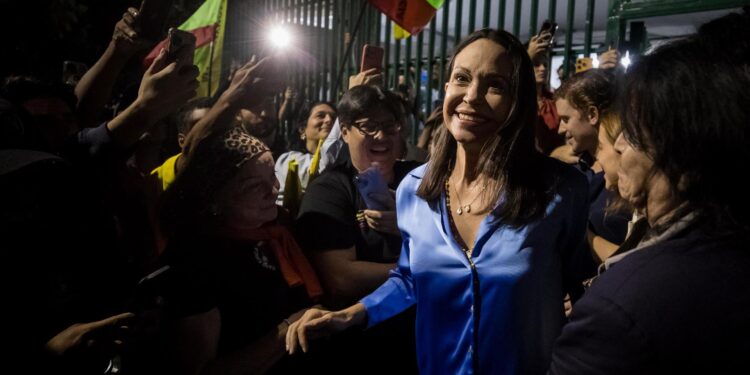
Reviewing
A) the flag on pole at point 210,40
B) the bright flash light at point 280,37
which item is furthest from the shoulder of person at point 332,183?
the bright flash light at point 280,37

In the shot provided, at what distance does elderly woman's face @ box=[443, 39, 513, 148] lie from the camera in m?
1.99

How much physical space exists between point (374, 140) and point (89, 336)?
162 centimetres

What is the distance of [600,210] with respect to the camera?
2607 mm

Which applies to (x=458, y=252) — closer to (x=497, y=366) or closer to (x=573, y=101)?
(x=497, y=366)

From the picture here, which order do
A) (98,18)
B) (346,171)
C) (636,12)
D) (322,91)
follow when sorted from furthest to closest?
1. (98,18)
2. (322,91)
3. (636,12)
4. (346,171)

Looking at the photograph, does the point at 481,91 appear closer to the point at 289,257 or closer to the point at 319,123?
the point at 289,257

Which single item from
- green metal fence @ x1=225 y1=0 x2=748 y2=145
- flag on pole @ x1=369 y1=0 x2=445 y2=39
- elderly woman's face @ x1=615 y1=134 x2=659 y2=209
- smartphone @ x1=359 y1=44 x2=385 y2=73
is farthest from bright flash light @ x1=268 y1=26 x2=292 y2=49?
elderly woman's face @ x1=615 y1=134 x2=659 y2=209

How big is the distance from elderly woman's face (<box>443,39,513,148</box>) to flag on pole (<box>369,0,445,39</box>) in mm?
3016

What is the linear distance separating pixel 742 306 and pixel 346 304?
1708 mm

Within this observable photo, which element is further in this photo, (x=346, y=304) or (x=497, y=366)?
(x=346, y=304)

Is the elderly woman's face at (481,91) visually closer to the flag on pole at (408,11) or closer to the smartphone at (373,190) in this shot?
the smartphone at (373,190)

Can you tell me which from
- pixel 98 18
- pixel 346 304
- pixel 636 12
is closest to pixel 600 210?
pixel 346 304

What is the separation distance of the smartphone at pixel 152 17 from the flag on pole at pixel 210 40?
2757 millimetres

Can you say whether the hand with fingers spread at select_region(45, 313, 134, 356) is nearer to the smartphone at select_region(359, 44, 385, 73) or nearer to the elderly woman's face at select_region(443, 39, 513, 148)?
the elderly woman's face at select_region(443, 39, 513, 148)
